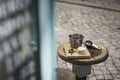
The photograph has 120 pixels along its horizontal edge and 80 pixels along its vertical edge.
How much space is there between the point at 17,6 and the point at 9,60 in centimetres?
22

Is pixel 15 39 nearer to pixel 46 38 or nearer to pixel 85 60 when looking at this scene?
pixel 46 38

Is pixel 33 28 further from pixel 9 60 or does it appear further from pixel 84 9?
pixel 84 9

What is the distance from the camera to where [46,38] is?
0.98 m

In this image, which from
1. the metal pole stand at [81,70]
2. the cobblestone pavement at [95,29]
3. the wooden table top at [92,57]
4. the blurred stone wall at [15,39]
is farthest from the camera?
the cobblestone pavement at [95,29]

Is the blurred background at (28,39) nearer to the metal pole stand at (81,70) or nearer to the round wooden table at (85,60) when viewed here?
the round wooden table at (85,60)

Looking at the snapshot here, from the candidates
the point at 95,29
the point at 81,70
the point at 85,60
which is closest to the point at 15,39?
the point at 85,60

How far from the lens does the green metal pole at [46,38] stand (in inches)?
36.3

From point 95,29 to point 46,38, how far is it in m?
5.78

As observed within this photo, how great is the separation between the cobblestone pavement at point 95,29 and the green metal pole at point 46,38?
11.4 feet

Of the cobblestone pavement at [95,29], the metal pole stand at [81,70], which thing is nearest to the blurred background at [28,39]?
the metal pole stand at [81,70]

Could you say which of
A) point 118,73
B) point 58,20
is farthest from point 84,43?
point 58,20

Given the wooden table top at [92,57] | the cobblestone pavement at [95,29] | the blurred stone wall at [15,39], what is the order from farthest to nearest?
the cobblestone pavement at [95,29], the wooden table top at [92,57], the blurred stone wall at [15,39]

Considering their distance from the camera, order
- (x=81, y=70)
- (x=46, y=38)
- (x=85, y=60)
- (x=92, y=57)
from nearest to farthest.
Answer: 1. (x=46, y=38)
2. (x=85, y=60)
3. (x=92, y=57)
4. (x=81, y=70)

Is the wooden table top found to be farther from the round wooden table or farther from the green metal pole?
the green metal pole
